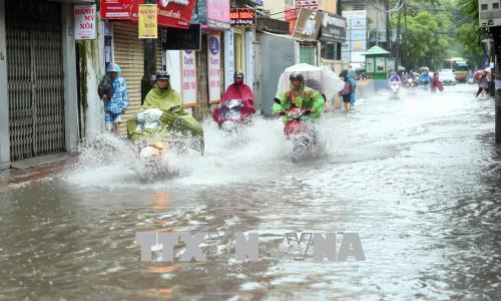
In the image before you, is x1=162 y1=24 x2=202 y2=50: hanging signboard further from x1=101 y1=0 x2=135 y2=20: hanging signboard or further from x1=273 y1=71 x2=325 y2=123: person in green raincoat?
x1=273 y1=71 x2=325 y2=123: person in green raincoat

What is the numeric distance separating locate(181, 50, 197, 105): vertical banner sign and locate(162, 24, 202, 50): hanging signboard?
2.12 metres

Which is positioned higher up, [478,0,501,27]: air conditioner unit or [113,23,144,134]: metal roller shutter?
[478,0,501,27]: air conditioner unit

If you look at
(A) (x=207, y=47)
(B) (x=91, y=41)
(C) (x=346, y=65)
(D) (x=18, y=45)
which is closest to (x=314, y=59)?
(C) (x=346, y=65)

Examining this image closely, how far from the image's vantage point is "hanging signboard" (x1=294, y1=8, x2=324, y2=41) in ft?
112

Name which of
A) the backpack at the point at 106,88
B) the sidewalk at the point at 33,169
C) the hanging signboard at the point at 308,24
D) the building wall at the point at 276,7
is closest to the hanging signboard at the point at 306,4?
the hanging signboard at the point at 308,24

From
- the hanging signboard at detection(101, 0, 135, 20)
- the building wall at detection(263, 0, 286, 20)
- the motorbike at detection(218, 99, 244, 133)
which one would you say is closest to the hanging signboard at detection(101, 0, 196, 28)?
the hanging signboard at detection(101, 0, 135, 20)

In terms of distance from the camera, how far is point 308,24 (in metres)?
35.6

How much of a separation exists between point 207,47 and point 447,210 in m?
16.9

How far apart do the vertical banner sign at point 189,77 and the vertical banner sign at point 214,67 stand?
1473 mm

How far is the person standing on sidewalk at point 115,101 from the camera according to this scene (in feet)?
50.4

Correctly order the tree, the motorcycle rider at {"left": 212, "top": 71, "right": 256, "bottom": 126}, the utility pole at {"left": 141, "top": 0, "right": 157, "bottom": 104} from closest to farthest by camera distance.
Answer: the utility pole at {"left": 141, "top": 0, "right": 157, "bottom": 104} → the motorcycle rider at {"left": 212, "top": 71, "right": 256, "bottom": 126} → the tree

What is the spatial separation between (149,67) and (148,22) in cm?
93

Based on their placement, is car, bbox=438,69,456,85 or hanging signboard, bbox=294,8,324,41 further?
car, bbox=438,69,456,85

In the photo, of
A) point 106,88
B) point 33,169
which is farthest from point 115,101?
point 33,169
